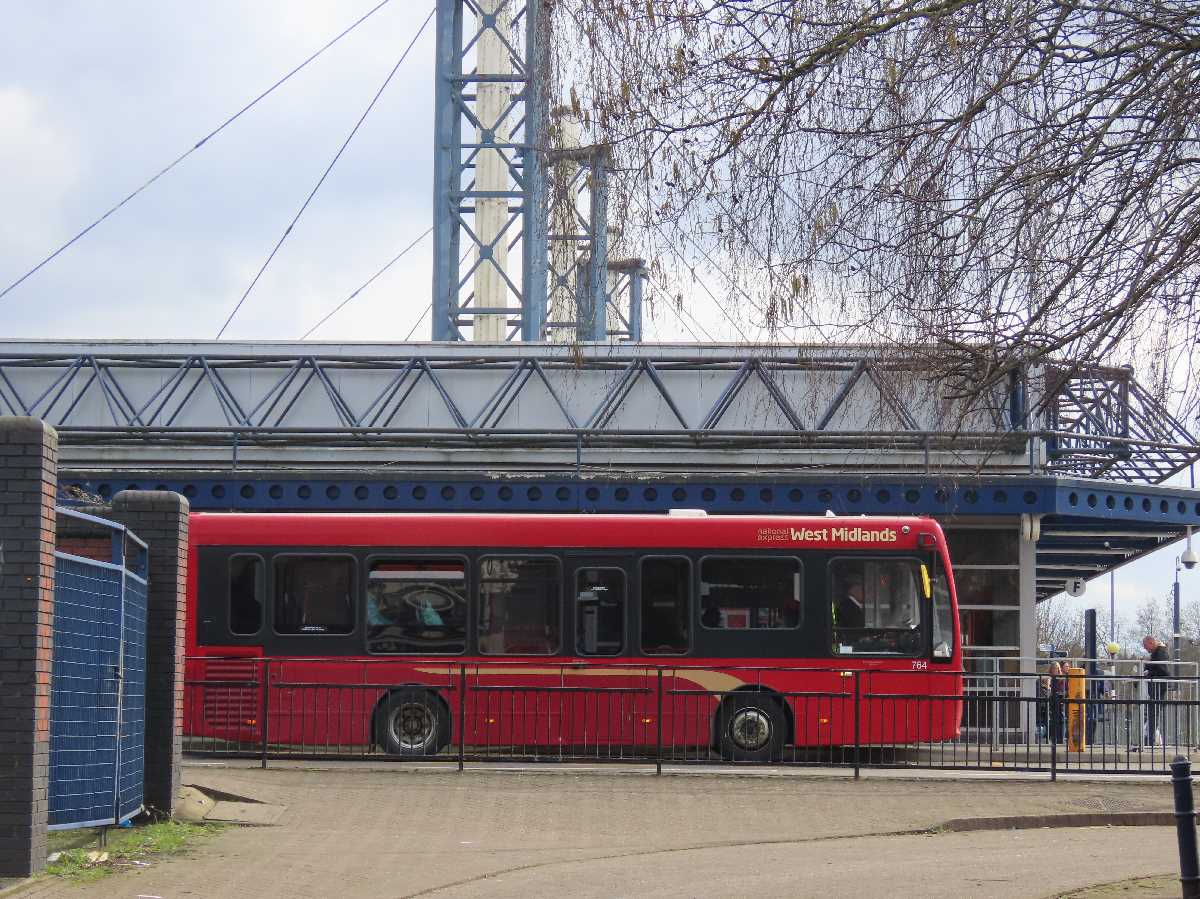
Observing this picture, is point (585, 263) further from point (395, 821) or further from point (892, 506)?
point (892, 506)

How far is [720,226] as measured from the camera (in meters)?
9.66

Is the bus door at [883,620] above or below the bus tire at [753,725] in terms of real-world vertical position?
above

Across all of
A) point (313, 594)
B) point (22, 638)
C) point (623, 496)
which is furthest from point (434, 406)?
point (22, 638)

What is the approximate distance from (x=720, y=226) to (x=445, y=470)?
807 inches

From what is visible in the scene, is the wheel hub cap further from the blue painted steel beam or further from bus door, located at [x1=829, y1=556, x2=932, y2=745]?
the blue painted steel beam

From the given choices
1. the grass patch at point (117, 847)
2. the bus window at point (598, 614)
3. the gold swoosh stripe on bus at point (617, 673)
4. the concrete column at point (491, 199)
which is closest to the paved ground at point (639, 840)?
the grass patch at point (117, 847)

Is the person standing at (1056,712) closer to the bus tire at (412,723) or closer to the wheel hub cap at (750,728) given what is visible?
the wheel hub cap at (750,728)

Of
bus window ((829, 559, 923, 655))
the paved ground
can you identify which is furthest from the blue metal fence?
bus window ((829, 559, 923, 655))

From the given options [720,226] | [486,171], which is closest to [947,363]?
[720,226]

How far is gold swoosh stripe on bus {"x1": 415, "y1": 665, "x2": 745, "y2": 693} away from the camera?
2145 cm

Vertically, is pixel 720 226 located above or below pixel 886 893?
above

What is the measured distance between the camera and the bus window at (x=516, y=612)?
859 inches

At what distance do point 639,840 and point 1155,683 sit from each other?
1158 cm

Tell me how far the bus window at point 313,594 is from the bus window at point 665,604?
12.2ft
